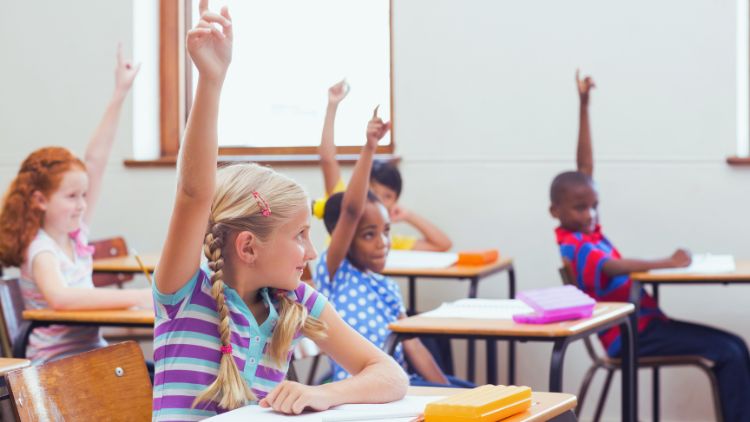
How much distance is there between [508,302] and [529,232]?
1.55 metres

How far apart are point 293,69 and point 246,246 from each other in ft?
10.6

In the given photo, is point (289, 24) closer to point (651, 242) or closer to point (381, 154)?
point (381, 154)

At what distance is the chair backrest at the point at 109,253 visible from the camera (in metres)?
4.02

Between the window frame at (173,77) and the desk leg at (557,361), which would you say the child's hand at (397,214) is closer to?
the window frame at (173,77)

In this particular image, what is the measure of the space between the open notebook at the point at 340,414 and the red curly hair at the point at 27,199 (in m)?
1.81

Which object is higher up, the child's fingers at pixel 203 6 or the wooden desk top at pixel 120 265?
the child's fingers at pixel 203 6

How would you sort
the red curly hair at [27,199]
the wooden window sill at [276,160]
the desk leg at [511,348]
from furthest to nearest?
the wooden window sill at [276,160] < the desk leg at [511,348] < the red curly hair at [27,199]

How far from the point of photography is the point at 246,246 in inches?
62.9

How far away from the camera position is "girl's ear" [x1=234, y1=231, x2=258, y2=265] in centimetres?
159

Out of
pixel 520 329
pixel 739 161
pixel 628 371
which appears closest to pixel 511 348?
pixel 739 161

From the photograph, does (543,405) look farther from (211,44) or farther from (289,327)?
(211,44)

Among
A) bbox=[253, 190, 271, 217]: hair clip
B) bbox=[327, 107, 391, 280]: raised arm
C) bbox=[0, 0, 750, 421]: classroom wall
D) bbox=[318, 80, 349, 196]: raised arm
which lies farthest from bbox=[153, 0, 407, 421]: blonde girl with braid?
bbox=[0, 0, 750, 421]: classroom wall

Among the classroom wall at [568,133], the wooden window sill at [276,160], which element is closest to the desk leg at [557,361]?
the classroom wall at [568,133]

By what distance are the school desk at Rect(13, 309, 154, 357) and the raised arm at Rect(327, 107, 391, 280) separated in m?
0.51
